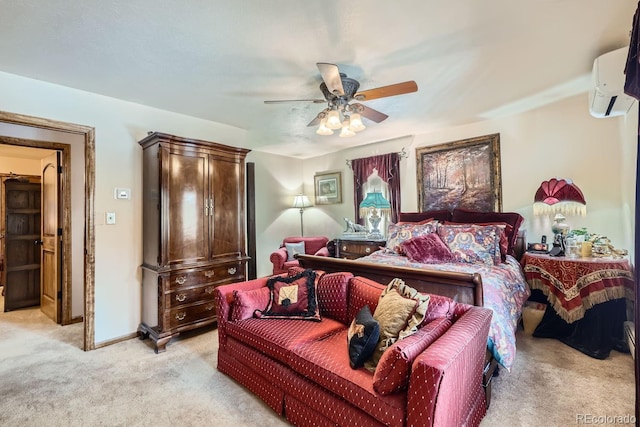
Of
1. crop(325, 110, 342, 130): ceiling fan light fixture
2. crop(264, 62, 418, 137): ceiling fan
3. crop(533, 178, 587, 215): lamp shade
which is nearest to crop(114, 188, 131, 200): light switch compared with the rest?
crop(264, 62, 418, 137): ceiling fan

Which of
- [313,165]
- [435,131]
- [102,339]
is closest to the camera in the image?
[102,339]

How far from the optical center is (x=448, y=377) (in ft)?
3.92

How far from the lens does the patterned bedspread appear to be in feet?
6.31

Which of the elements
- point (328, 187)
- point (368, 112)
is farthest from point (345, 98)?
point (328, 187)

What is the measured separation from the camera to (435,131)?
4.18 m

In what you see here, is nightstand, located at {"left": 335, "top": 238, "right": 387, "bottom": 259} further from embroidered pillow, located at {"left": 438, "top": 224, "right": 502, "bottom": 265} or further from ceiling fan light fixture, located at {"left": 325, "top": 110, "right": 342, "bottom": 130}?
ceiling fan light fixture, located at {"left": 325, "top": 110, "right": 342, "bottom": 130}

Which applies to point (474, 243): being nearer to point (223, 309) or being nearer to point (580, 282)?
point (580, 282)

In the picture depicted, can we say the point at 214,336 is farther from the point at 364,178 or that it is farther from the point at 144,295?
the point at 364,178

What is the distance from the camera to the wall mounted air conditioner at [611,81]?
2076 mm

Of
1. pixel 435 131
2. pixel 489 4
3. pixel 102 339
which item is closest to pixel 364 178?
pixel 435 131

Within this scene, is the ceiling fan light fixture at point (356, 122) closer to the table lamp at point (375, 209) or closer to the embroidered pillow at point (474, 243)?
the embroidered pillow at point (474, 243)

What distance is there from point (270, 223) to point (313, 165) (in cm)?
145

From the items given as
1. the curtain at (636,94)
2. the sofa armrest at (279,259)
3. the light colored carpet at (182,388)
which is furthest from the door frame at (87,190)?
the curtain at (636,94)

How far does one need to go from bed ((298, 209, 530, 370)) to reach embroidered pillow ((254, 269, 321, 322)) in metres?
0.41
